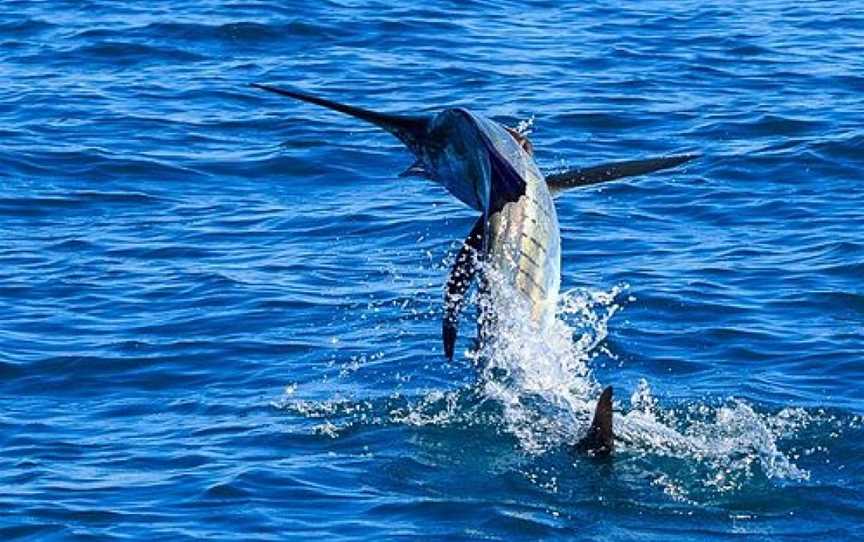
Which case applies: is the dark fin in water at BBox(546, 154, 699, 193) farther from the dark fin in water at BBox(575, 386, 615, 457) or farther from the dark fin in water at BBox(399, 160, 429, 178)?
the dark fin in water at BBox(575, 386, 615, 457)

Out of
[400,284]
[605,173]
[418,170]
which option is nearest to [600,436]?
[605,173]

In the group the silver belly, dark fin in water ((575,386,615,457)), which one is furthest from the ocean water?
the silver belly

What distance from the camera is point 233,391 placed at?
1088 centimetres

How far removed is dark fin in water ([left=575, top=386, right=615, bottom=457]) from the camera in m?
8.98

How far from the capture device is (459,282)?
823 centimetres

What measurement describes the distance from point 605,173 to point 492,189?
90cm

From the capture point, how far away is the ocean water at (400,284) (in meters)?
9.20

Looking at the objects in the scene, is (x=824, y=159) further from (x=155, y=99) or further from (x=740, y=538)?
(x=740, y=538)

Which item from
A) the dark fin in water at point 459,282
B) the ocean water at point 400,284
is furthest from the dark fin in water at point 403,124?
the ocean water at point 400,284

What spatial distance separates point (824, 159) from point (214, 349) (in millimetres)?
5687

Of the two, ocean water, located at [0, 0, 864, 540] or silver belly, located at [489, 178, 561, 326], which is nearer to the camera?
silver belly, located at [489, 178, 561, 326]

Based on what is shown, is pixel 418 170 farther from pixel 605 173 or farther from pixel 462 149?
pixel 605 173

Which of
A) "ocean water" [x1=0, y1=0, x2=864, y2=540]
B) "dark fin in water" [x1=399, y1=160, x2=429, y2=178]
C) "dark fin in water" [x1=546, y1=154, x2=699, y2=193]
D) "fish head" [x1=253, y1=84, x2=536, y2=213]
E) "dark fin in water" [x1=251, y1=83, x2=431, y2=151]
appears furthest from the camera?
"ocean water" [x1=0, y1=0, x2=864, y2=540]

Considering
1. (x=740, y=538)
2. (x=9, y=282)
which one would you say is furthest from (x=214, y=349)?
(x=740, y=538)
